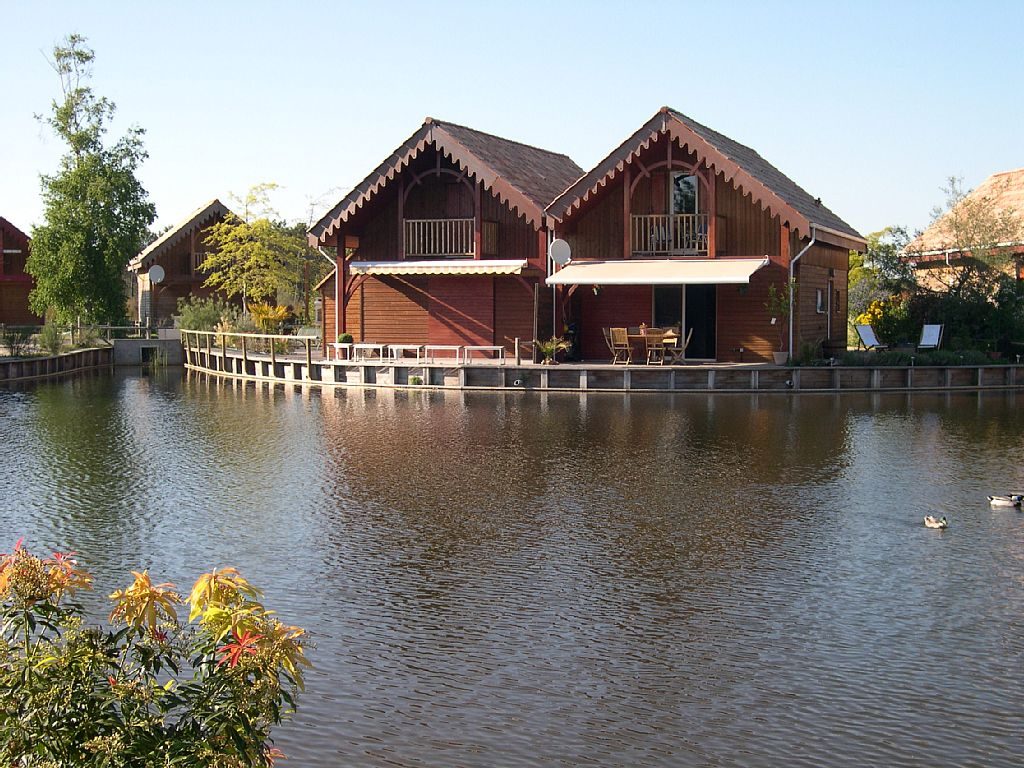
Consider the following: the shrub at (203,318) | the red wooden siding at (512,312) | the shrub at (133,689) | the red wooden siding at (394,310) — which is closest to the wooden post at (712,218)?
the red wooden siding at (512,312)

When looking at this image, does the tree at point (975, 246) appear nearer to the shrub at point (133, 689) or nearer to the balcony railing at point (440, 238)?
the balcony railing at point (440, 238)

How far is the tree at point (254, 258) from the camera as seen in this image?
5022 centimetres

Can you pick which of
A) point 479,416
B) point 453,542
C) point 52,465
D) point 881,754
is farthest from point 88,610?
point 479,416

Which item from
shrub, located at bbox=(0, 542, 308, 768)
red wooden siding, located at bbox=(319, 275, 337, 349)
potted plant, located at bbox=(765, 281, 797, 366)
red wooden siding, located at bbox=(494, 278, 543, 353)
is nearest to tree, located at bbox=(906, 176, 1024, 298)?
potted plant, located at bbox=(765, 281, 797, 366)

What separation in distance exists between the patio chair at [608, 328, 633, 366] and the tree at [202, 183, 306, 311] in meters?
24.5

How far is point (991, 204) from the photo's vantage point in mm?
32938

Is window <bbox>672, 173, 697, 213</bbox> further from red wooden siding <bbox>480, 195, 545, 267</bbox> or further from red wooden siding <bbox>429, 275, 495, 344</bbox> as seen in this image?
red wooden siding <bbox>429, 275, 495, 344</bbox>

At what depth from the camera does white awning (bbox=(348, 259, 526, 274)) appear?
97.6 ft

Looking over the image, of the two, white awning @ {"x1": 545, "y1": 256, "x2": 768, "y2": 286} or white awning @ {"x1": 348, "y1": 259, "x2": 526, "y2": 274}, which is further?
white awning @ {"x1": 348, "y1": 259, "x2": 526, "y2": 274}

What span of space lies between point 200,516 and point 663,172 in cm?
1861

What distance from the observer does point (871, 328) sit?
3039cm

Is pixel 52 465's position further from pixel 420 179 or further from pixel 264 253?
pixel 264 253

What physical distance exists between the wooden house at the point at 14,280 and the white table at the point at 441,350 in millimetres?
27970

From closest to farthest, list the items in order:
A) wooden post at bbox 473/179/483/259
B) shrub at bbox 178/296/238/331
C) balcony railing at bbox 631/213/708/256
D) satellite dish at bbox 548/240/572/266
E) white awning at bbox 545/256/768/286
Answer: white awning at bbox 545/256/768/286
balcony railing at bbox 631/213/708/256
satellite dish at bbox 548/240/572/266
wooden post at bbox 473/179/483/259
shrub at bbox 178/296/238/331
